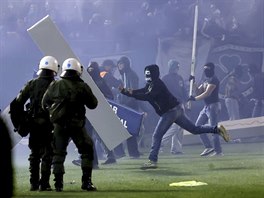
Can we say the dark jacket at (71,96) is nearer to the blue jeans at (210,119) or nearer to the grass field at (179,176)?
the grass field at (179,176)

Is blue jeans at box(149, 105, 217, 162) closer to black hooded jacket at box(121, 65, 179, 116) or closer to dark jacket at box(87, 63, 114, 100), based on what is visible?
black hooded jacket at box(121, 65, 179, 116)

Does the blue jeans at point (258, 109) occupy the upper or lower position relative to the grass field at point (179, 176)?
upper

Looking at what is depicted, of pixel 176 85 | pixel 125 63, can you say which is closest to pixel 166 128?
pixel 176 85

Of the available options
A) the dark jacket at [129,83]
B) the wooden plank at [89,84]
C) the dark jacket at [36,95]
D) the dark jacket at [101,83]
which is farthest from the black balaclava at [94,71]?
the dark jacket at [36,95]

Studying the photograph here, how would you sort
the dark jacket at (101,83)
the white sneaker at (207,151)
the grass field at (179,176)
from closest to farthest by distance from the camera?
the grass field at (179,176) < the dark jacket at (101,83) < the white sneaker at (207,151)

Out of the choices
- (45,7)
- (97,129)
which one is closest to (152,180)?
(97,129)

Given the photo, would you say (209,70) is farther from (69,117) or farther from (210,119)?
(69,117)

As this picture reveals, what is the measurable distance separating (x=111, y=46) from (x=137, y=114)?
1.49 metres

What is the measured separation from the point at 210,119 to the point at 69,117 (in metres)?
4.21

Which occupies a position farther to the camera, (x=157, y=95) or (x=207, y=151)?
(x=207, y=151)

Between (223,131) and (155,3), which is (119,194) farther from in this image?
(155,3)

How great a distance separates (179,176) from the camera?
24.8 feet

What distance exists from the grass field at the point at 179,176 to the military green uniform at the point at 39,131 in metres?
0.21

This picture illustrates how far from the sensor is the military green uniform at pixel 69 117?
18.5ft
